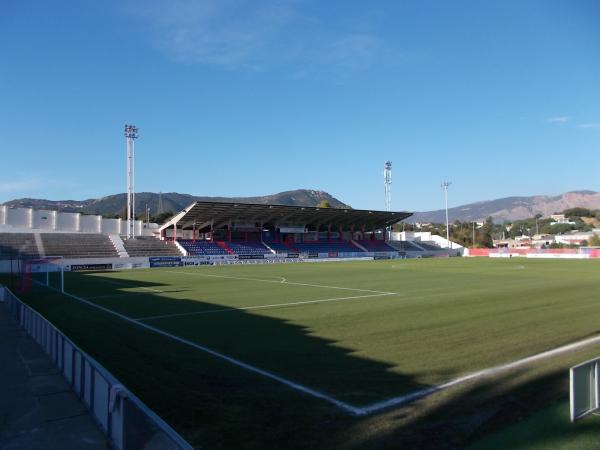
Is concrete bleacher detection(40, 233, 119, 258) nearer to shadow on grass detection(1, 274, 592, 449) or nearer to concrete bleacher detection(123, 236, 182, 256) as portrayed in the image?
concrete bleacher detection(123, 236, 182, 256)

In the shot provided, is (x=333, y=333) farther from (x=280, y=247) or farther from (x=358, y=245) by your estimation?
(x=358, y=245)

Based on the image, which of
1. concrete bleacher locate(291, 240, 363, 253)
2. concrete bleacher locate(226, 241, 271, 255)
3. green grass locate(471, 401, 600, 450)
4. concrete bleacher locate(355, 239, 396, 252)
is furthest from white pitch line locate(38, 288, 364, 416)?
concrete bleacher locate(355, 239, 396, 252)

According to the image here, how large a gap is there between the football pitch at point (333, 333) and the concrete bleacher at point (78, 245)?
113 ft

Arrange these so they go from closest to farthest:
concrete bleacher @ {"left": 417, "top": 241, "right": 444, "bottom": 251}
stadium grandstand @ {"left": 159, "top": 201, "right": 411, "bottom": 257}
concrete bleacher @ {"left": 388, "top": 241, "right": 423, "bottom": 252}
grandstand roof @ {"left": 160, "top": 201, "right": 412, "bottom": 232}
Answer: grandstand roof @ {"left": 160, "top": 201, "right": 412, "bottom": 232} → stadium grandstand @ {"left": 159, "top": 201, "right": 411, "bottom": 257} → concrete bleacher @ {"left": 388, "top": 241, "right": 423, "bottom": 252} → concrete bleacher @ {"left": 417, "top": 241, "right": 444, "bottom": 251}

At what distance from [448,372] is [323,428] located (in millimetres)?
3549

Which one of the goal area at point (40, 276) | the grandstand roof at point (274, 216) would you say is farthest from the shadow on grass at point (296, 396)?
the grandstand roof at point (274, 216)

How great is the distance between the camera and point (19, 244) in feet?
179

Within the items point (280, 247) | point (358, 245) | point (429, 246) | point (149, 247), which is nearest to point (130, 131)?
point (149, 247)

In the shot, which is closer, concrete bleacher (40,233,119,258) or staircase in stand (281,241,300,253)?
concrete bleacher (40,233,119,258)

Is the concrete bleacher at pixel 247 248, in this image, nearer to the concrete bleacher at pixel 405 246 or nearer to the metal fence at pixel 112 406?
the concrete bleacher at pixel 405 246

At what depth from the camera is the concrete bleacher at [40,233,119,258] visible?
183ft

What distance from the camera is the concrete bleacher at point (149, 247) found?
201 ft

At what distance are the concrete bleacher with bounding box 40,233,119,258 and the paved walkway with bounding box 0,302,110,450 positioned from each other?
4962 centimetres

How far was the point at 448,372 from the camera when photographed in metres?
8.84
